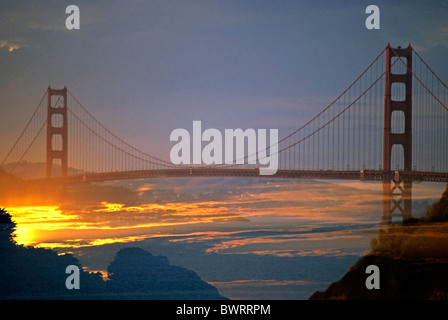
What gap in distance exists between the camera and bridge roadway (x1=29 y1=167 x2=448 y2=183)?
27859 mm

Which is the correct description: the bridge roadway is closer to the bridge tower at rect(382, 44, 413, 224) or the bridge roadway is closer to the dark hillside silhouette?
the bridge tower at rect(382, 44, 413, 224)

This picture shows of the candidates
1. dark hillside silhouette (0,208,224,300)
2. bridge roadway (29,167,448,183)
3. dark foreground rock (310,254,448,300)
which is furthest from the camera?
bridge roadway (29,167,448,183)

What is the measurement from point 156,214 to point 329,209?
794 centimetres

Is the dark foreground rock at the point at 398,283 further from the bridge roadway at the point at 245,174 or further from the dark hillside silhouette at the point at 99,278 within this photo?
the bridge roadway at the point at 245,174

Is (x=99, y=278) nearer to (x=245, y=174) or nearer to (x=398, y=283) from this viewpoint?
(x=398, y=283)

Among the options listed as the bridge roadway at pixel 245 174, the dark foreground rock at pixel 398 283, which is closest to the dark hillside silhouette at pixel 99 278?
the dark foreground rock at pixel 398 283

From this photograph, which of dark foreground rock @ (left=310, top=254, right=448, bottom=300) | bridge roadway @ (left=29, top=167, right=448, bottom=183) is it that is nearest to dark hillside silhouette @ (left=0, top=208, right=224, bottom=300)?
dark foreground rock @ (left=310, top=254, right=448, bottom=300)

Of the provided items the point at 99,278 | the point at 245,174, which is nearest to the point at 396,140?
the point at 245,174

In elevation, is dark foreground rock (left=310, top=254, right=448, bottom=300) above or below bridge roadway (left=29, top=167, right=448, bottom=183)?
below

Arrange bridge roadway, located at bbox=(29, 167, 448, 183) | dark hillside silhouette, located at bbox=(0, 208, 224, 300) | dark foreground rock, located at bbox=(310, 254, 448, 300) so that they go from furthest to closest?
bridge roadway, located at bbox=(29, 167, 448, 183) → dark hillside silhouette, located at bbox=(0, 208, 224, 300) → dark foreground rock, located at bbox=(310, 254, 448, 300)

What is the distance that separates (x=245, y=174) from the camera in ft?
113

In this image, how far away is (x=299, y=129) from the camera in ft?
123

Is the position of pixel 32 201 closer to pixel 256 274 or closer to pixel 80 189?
pixel 80 189
